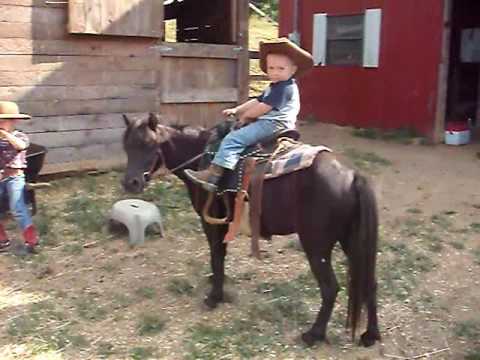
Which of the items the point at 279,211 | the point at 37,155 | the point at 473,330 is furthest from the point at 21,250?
the point at 473,330

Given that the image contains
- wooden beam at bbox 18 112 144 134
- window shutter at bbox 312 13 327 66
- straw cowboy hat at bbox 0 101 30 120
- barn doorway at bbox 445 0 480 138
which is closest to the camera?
straw cowboy hat at bbox 0 101 30 120

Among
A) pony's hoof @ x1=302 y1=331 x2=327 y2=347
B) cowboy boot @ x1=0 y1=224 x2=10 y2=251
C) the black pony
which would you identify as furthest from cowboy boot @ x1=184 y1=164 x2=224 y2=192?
cowboy boot @ x1=0 y1=224 x2=10 y2=251

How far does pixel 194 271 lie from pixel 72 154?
3069 mm

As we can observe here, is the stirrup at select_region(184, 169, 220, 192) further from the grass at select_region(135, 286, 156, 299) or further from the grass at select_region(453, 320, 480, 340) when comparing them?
the grass at select_region(453, 320, 480, 340)

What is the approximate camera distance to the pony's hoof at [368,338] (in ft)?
13.7

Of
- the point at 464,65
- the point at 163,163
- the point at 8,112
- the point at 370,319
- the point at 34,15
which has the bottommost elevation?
the point at 370,319

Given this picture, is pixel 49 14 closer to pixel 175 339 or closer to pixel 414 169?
pixel 175 339

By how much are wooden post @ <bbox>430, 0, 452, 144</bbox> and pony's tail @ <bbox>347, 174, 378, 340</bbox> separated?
729cm

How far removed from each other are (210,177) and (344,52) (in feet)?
28.6

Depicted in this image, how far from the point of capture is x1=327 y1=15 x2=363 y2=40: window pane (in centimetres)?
1203

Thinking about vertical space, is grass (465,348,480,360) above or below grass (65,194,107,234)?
below

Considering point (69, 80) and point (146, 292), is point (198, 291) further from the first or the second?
point (69, 80)

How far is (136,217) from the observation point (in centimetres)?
589

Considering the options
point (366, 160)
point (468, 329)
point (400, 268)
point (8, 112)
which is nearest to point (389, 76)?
point (366, 160)
